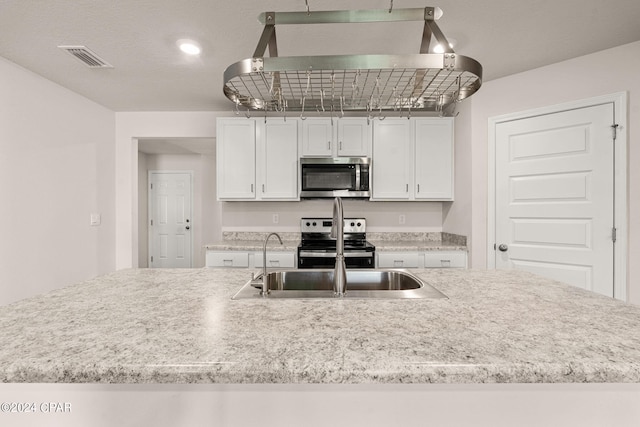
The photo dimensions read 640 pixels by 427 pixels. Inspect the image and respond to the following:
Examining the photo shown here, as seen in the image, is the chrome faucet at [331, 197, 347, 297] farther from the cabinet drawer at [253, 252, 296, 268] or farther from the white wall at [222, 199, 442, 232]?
the white wall at [222, 199, 442, 232]

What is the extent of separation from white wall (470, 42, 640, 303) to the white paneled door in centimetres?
11

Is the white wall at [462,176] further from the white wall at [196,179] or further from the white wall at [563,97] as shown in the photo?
the white wall at [196,179]

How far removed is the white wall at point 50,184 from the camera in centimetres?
253

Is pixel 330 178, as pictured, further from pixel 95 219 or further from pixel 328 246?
pixel 95 219

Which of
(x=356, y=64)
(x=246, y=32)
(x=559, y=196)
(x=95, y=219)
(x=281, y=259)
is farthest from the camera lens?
(x=95, y=219)

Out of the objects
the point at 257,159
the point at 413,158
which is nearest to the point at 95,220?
the point at 257,159

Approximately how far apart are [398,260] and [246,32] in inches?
91.1

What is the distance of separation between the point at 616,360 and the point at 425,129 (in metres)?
2.92

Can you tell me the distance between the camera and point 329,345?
0.74 metres

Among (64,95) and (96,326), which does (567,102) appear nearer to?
(96,326)

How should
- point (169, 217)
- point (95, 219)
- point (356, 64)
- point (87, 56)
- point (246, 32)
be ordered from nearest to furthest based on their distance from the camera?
point (356, 64) < point (246, 32) < point (87, 56) < point (95, 219) < point (169, 217)

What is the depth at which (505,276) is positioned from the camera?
1.50 meters

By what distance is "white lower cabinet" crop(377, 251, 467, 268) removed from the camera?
303 cm

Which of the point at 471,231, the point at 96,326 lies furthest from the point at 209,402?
the point at 471,231
